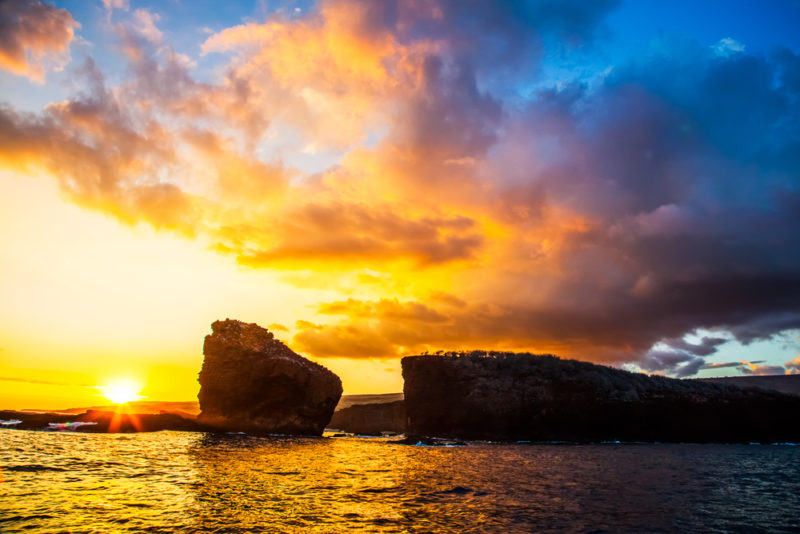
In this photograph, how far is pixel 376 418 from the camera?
131125 mm

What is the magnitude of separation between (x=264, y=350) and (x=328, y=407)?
51.3ft

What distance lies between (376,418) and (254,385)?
70.6m

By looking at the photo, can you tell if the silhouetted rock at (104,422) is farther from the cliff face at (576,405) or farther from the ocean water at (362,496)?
the cliff face at (576,405)

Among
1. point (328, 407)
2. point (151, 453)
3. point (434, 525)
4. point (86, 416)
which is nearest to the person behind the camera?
point (434, 525)

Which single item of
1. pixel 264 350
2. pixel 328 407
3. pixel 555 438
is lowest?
pixel 555 438

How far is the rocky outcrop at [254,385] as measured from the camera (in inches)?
2650

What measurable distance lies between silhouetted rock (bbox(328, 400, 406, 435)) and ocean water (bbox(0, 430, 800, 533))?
3855 inches

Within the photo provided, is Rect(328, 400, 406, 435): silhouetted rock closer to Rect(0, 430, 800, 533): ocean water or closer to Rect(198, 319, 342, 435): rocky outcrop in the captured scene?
Rect(198, 319, 342, 435): rocky outcrop

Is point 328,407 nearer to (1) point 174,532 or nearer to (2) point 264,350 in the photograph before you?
(2) point 264,350

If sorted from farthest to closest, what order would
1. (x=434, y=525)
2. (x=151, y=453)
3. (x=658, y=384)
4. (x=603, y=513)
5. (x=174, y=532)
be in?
1. (x=658, y=384)
2. (x=151, y=453)
3. (x=603, y=513)
4. (x=434, y=525)
5. (x=174, y=532)

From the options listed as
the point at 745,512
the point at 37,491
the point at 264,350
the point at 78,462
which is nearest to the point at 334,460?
the point at 78,462

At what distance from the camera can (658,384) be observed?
3250 inches

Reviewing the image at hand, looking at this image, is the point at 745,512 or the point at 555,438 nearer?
the point at 745,512

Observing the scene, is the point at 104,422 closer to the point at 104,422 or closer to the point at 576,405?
the point at 104,422
